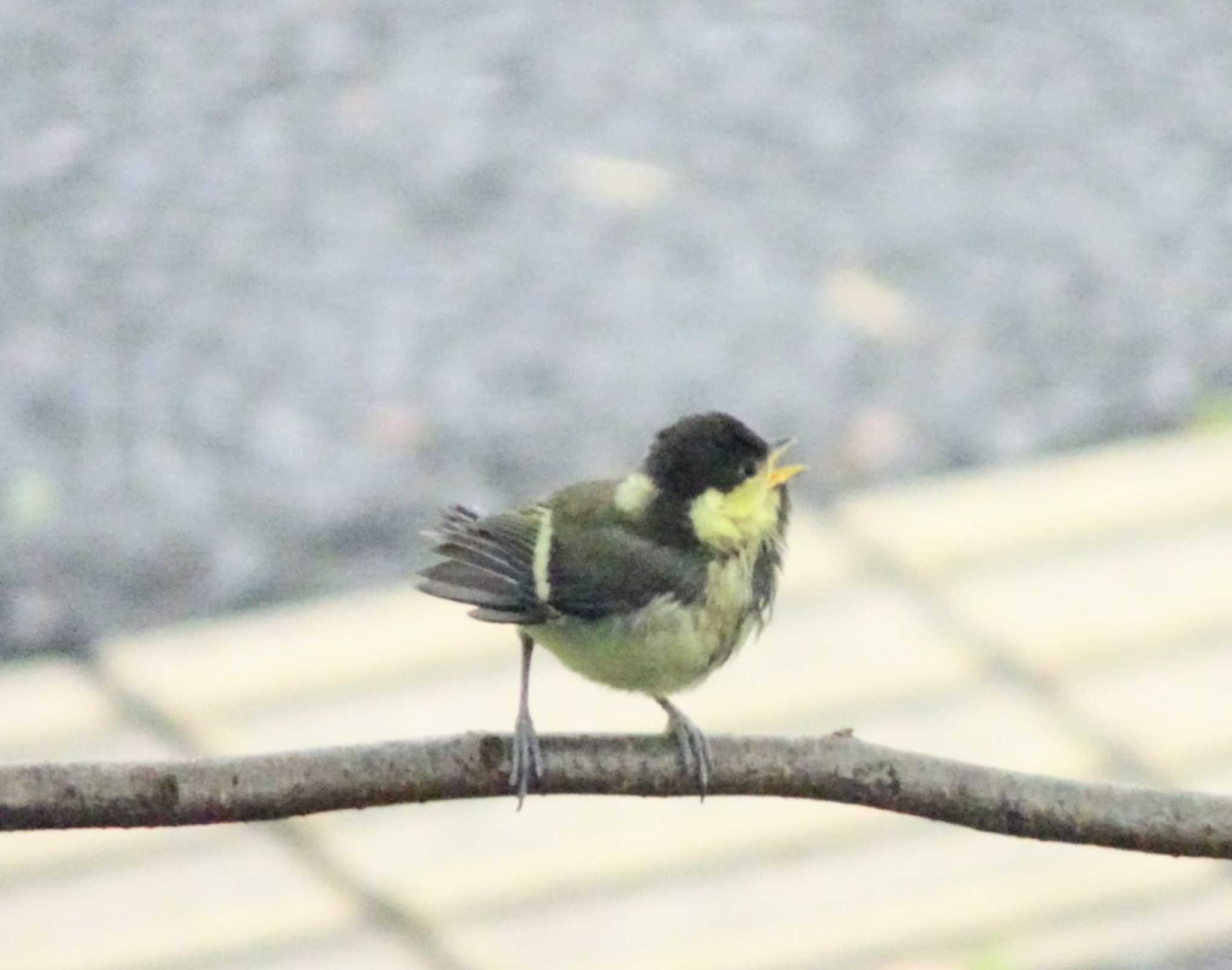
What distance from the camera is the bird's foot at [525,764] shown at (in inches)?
69.4

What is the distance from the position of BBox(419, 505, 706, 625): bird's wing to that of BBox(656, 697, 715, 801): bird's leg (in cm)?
12

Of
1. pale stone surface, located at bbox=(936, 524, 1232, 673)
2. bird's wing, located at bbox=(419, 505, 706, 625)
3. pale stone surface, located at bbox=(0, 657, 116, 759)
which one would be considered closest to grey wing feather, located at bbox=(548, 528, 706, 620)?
bird's wing, located at bbox=(419, 505, 706, 625)

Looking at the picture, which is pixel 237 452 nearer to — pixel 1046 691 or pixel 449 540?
pixel 1046 691

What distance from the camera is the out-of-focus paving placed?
122 inches

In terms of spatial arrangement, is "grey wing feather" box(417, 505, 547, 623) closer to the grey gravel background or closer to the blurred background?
the blurred background

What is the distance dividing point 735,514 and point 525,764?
0.33 meters

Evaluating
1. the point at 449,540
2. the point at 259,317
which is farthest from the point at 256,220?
the point at 449,540

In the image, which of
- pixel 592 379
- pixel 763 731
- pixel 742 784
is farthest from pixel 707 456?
pixel 592 379

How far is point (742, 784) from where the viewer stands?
1801 mm

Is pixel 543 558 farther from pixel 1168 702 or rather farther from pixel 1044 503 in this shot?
pixel 1044 503

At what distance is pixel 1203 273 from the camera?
14.6ft

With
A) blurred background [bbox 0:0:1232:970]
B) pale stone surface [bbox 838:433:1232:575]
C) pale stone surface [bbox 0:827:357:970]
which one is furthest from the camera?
pale stone surface [bbox 838:433:1232:575]

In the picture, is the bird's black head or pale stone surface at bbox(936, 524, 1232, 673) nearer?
the bird's black head

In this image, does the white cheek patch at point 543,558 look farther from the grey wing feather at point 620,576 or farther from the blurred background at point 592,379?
the blurred background at point 592,379
